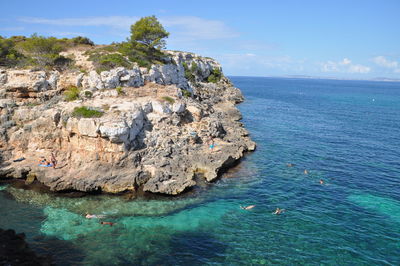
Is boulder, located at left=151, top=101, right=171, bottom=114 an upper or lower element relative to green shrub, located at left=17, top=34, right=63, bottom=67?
lower

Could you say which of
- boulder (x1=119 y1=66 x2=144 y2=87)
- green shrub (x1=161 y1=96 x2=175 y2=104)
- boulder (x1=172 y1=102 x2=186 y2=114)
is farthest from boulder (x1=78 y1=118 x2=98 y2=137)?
boulder (x1=119 y1=66 x2=144 y2=87)

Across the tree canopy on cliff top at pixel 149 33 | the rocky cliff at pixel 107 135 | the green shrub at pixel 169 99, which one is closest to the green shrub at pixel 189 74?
the tree canopy on cliff top at pixel 149 33

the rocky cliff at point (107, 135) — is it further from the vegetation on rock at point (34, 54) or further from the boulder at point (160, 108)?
the vegetation on rock at point (34, 54)

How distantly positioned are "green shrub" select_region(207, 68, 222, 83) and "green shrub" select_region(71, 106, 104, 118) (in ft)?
264

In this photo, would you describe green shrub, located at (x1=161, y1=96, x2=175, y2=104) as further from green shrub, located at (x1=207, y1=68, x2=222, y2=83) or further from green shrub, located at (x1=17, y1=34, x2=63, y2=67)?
green shrub, located at (x1=207, y1=68, x2=222, y2=83)

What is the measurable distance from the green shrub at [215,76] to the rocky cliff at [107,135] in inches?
2532

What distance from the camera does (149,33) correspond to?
215 feet

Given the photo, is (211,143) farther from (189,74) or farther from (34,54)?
(189,74)

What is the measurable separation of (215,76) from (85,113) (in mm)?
88479

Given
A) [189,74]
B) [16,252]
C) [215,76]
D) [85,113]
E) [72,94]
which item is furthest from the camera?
[215,76]

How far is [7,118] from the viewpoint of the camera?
39.9 m

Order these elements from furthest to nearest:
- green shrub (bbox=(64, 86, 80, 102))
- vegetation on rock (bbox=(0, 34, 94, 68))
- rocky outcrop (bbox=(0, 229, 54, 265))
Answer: vegetation on rock (bbox=(0, 34, 94, 68)) < green shrub (bbox=(64, 86, 80, 102)) < rocky outcrop (bbox=(0, 229, 54, 265))

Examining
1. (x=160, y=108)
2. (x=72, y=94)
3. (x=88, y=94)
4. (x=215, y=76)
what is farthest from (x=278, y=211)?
(x=215, y=76)

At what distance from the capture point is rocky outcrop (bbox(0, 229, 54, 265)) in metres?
19.8
